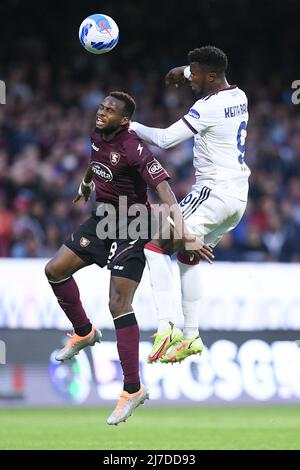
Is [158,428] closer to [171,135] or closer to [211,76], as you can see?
[171,135]

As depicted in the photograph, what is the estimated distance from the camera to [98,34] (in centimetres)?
929

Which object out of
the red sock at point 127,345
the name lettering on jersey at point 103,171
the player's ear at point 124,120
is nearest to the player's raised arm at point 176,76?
the player's ear at point 124,120

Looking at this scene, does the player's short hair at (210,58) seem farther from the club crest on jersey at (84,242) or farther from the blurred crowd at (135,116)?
the blurred crowd at (135,116)

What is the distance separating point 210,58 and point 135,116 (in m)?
9.77

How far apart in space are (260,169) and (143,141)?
31.5ft

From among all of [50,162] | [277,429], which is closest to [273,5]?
[50,162]

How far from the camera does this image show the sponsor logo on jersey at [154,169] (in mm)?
9292

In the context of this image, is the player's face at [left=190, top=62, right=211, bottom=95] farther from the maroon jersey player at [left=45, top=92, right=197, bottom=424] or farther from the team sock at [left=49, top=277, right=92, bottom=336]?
the team sock at [left=49, top=277, right=92, bottom=336]

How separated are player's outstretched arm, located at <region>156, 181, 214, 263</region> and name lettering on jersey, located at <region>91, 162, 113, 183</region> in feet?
1.72

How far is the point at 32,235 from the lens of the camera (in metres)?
15.9

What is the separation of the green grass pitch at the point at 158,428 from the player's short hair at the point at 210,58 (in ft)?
12.4

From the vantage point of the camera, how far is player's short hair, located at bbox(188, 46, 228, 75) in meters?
9.31
